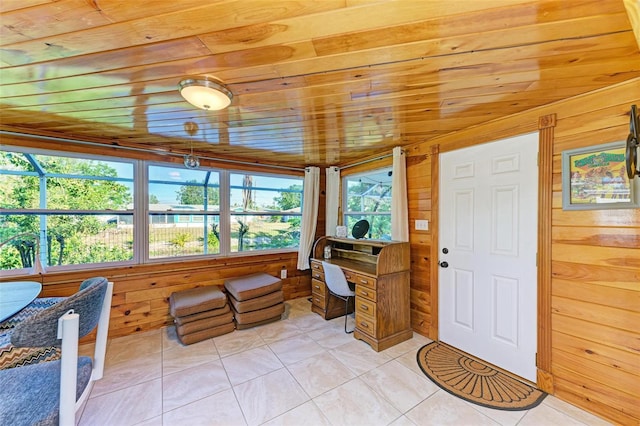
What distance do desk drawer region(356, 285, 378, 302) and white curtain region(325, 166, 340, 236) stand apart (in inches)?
54.5

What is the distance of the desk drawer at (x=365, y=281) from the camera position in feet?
8.18

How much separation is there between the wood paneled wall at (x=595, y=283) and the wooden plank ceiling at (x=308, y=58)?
17cm

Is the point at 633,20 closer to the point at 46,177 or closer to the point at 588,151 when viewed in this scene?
the point at 588,151

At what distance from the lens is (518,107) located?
1.87 meters

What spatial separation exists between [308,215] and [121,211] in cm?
235

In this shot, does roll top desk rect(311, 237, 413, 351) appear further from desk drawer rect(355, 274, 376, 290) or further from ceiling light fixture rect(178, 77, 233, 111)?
ceiling light fixture rect(178, 77, 233, 111)

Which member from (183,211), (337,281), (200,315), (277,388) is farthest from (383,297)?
(183,211)

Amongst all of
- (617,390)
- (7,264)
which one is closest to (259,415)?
(617,390)

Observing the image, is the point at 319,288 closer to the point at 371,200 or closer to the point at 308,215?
the point at 308,215

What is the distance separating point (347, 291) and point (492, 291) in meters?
1.36

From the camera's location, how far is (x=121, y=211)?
278 cm

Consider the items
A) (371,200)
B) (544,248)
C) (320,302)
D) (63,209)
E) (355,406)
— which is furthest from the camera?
(371,200)

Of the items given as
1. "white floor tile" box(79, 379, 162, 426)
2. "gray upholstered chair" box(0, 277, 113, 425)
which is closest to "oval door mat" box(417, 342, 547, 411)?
"white floor tile" box(79, 379, 162, 426)

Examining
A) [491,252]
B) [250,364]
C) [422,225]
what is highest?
[422,225]
